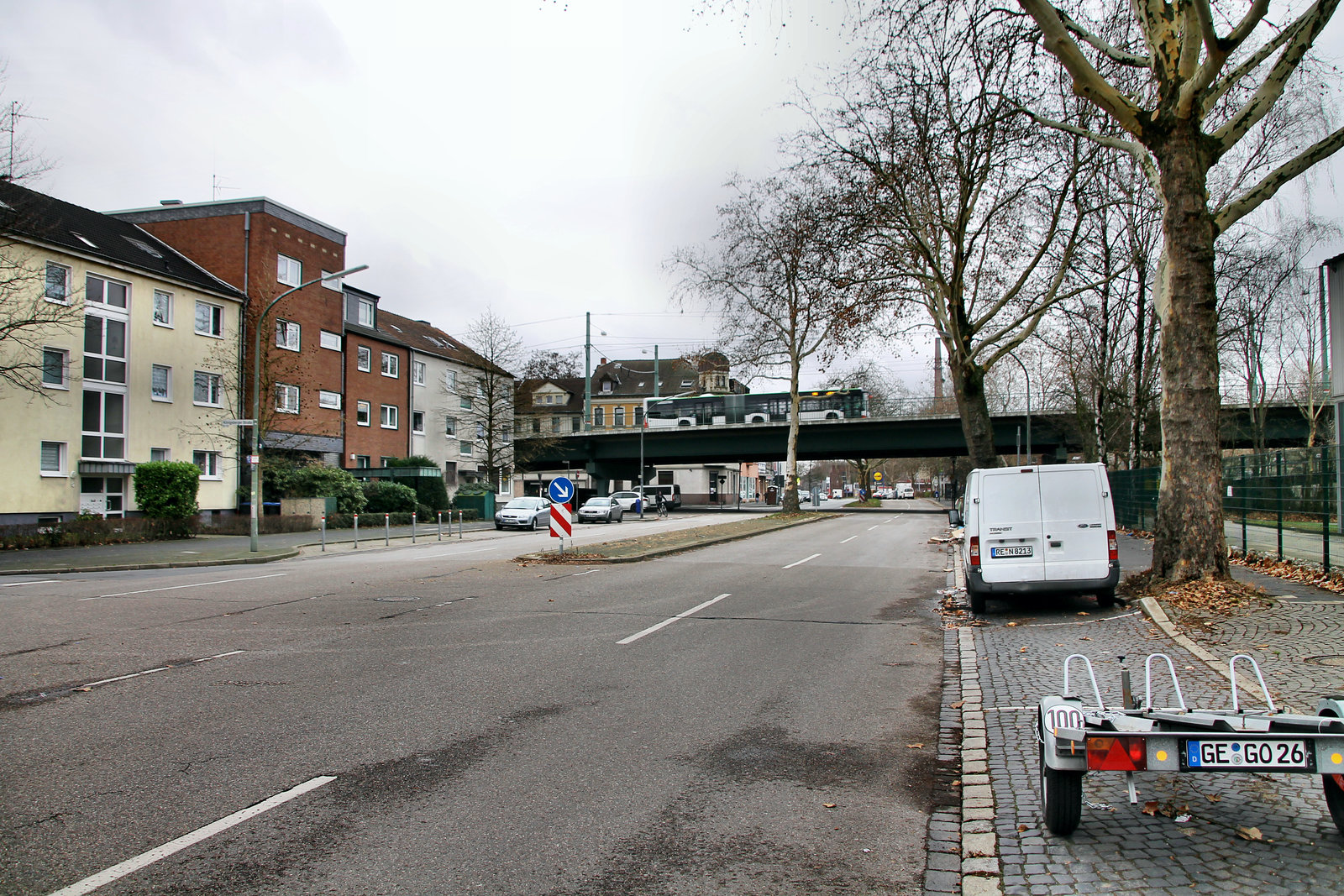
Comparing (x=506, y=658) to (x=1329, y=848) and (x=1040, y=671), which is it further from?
(x=1329, y=848)

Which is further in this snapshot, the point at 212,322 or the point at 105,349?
the point at 212,322

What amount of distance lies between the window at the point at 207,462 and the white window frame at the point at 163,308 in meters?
5.28

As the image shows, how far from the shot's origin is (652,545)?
22.5 meters

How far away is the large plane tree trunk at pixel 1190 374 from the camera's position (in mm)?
10297

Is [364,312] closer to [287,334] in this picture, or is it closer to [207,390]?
[287,334]

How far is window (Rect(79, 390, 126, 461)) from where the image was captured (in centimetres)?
3094

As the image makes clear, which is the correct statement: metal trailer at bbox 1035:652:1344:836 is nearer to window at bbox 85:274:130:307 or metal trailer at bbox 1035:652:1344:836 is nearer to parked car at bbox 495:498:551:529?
parked car at bbox 495:498:551:529

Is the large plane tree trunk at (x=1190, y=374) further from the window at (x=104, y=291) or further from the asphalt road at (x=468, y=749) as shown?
the window at (x=104, y=291)

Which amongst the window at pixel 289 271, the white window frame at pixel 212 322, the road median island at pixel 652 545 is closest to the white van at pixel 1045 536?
the road median island at pixel 652 545

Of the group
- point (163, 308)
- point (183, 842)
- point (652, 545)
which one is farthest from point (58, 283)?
point (183, 842)

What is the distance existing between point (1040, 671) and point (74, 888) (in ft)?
22.5

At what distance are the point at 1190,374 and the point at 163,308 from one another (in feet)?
118

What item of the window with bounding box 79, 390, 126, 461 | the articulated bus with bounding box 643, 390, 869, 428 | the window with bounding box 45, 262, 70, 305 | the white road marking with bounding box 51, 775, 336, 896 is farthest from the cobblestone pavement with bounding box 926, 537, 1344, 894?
the articulated bus with bounding box 643, 390, 869, 428

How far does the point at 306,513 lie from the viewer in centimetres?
3444
